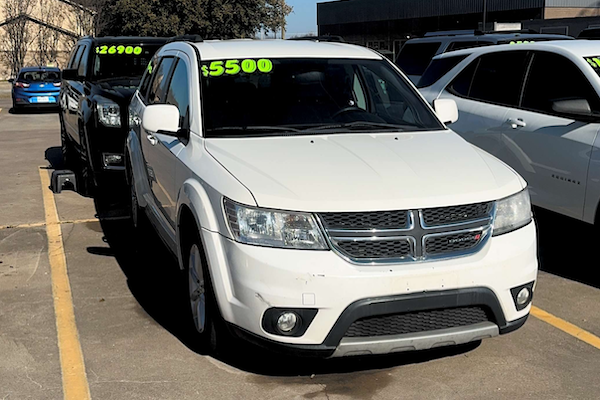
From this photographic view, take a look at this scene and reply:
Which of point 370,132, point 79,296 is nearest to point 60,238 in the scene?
point 79,296

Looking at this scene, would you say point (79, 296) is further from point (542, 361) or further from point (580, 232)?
point (580, 232)

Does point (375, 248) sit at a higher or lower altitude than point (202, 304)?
higher

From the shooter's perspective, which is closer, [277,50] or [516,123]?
[277,50]

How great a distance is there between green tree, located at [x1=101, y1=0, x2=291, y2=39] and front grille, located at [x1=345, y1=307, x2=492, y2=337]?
128ft

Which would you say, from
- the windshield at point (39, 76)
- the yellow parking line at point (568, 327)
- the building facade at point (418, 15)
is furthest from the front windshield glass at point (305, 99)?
the building facade at point (418, 15)

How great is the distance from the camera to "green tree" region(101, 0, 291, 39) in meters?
40.7

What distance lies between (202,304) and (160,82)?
2399 mm

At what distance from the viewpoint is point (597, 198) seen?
17.8ft

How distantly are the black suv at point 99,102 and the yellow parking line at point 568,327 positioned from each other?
5.01 meters

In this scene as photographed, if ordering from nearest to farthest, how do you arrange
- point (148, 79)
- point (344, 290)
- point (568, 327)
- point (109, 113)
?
1. point (344, 290)
2. point (568, 327)
3. point (148, 79)
4. point (109, 113)

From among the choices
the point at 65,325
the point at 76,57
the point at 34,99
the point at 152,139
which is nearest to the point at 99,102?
the point at 76,57

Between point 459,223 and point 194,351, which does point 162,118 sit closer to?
point 194,351

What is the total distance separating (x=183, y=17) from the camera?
41.5 m

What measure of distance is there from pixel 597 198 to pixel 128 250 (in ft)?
12.8
